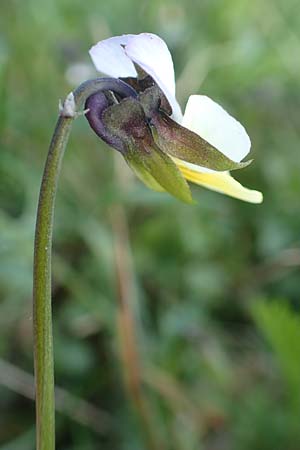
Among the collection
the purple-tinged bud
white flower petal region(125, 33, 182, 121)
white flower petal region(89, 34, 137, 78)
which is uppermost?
white flower petal region(89, 34, 137, 78)

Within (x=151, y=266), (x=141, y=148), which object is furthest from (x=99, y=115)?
(x=151, y=266)

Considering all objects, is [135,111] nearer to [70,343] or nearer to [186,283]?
[70,343]

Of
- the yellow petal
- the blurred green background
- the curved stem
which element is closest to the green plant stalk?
the curved stem

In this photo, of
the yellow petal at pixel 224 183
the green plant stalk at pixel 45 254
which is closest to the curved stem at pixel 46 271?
the green plant stalk at pixel 45 254

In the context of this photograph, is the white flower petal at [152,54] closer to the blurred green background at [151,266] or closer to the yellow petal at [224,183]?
the yellow petal at [224,183]

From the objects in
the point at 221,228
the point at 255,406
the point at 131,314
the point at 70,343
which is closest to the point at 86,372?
the point at 70,343

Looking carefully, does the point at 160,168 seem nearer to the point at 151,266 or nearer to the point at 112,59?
the point at 112,59

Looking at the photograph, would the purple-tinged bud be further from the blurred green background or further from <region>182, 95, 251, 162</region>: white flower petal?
the blurred green background

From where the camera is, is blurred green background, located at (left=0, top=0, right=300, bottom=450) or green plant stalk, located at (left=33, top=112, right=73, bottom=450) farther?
blurred green background, located at (left=0, top=0, right=300, bottom=450)
